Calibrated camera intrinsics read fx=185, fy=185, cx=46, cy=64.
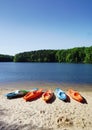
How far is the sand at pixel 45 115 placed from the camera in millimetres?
10078

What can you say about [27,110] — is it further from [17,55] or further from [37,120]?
[17,55]

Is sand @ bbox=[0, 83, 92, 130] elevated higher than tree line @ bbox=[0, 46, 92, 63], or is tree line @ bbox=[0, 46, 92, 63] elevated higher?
tree line @ bbox=[0, 46, 92, 63]

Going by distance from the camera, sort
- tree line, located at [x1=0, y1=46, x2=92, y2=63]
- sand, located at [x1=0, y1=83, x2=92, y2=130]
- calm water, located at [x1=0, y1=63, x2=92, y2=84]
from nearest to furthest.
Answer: sand, located at [x1=0, y1=83, x2=92, y2=130], calm water, located at [x1=0, y1=63, x2=92, y2=84], tree line, located at [x1=0, y1=46, x2=92, y2=63]

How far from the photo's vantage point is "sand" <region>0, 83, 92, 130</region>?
10078 millimetres

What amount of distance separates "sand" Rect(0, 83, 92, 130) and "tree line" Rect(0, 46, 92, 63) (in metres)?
104

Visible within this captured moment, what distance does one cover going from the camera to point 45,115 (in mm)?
11977

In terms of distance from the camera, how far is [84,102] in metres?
15.8

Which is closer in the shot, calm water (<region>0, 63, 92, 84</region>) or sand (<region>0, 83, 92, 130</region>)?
sand (<region>0, 83, 92, 130</region>)

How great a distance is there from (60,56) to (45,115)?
442 ft

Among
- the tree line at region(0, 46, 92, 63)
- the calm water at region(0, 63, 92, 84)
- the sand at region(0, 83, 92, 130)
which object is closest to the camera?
the sand at region(0, 83, 92, 130)

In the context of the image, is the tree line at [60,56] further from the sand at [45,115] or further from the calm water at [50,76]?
the sand at [45,115]

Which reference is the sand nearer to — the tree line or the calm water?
the calm water

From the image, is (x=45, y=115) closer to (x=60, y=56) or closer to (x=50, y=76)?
(x=50, y=76)

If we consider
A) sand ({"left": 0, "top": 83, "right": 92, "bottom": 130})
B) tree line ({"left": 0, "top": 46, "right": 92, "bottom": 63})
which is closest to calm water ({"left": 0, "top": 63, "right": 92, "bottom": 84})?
sand ({"left": 0, "top": 83, "right": 92, "bottom": 130})
